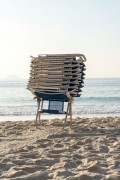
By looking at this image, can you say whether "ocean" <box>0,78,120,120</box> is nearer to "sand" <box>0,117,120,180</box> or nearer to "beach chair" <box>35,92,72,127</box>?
"beach chair" <box>35,92,72,127</box>

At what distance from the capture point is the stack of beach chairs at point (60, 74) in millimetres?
8492

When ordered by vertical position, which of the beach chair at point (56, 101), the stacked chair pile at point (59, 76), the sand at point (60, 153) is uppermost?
the stacked chair pile at point (59, 76)

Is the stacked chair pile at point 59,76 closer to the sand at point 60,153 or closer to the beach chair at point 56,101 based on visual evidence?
the beach chair at point 56,101

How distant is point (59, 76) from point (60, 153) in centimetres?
268

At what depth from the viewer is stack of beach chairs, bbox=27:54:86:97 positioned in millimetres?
8492

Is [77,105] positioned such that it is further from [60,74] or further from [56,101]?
[60,74]

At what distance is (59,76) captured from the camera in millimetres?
8602

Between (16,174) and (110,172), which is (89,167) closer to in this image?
(110,172)

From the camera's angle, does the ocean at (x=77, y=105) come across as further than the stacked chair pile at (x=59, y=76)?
Yes

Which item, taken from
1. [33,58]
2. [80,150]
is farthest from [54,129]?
[80,150]

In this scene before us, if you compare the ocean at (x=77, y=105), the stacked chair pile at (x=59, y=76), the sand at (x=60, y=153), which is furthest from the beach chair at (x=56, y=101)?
the ocean at (x=77, y=105)

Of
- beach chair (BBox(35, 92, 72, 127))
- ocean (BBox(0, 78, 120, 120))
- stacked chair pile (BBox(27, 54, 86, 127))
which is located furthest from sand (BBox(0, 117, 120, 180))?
ocean (BBox(0, 78, 120, 120))

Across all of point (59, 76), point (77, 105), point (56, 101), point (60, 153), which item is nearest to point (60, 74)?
point (59, 76)

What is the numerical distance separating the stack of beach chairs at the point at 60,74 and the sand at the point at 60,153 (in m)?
0.85
